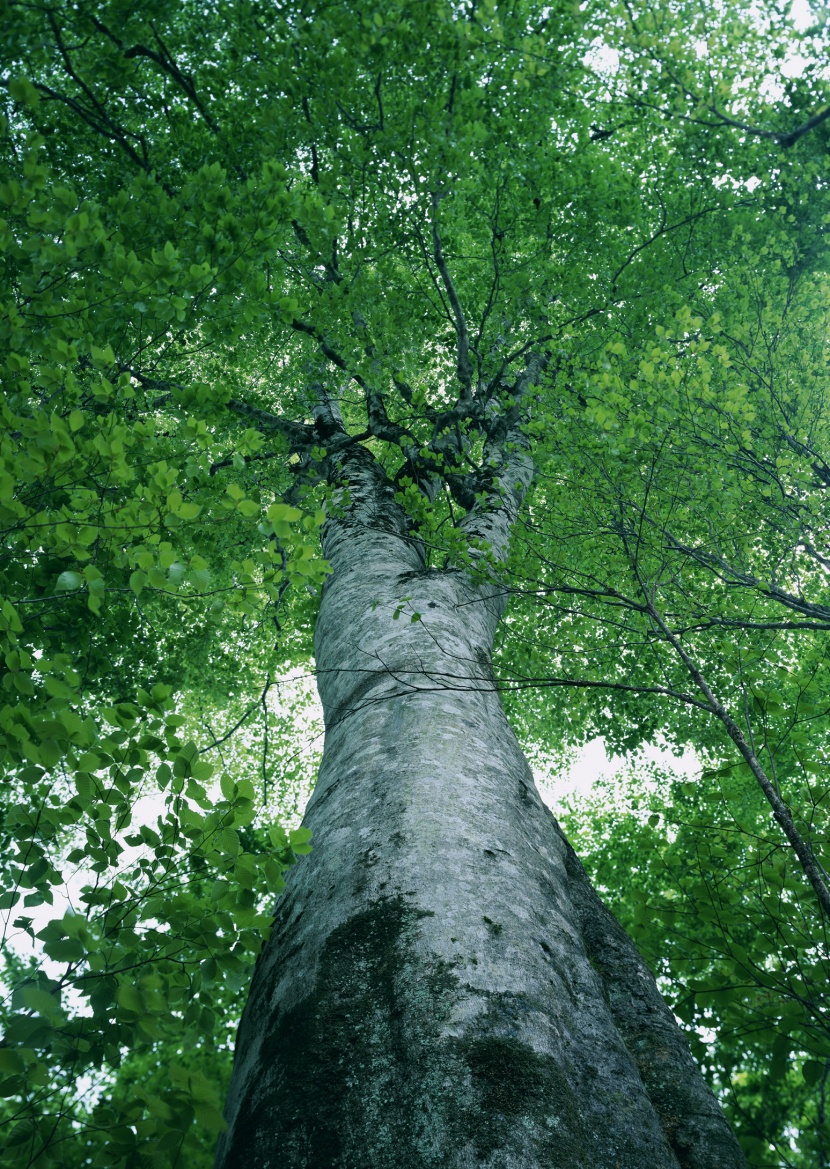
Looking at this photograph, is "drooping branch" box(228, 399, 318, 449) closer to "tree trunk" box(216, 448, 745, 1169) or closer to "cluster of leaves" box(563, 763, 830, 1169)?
"tree trunk" box(216, 448, 745, 1169)

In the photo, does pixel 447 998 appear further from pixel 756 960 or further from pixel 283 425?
pixel 283 425

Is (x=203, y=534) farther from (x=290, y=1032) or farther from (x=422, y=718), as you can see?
(x=290, y=1032)

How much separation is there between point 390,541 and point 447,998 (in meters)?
4.09

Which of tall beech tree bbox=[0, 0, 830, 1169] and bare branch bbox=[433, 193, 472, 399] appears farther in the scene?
bare branch bbox=[433, 193, 472, 399]

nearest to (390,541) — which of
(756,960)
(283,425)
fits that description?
(283,425)

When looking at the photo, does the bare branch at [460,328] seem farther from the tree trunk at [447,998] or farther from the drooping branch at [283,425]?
the tree trunk at [447,998]

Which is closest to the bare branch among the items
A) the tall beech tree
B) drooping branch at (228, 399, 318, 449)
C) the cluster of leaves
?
the tall beech tree

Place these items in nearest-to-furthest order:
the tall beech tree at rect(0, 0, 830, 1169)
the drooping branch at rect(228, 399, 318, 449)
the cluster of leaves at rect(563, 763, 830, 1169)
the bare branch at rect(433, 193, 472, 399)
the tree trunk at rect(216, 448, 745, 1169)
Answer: the tree trunk at rect(216, 448, 745, 1169) → the tall beech tree at rect(0, 0, 830, 1169) → the cluster of leaves at rect(563, 763, 830, 1169) → the bare branch at rect(433, 193, 472, 399) → the drooping branch at rect(228, 399, 318, 449)

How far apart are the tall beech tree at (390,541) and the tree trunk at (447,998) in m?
0.01

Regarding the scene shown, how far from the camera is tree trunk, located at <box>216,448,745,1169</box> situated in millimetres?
1570

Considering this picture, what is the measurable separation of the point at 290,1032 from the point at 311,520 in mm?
1857

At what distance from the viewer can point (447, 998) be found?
1787mm

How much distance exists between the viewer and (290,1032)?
1.85 meters

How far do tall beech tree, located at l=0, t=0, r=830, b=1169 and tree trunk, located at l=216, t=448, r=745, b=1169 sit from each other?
13 mm
